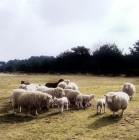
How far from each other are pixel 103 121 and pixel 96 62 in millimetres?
48088

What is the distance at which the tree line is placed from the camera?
176 feet

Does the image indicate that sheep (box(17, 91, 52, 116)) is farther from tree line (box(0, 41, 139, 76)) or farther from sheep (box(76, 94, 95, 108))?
tree line (box(0, 41, 139, 76))

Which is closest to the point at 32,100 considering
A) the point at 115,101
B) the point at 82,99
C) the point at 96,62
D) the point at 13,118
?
the point at 13,118

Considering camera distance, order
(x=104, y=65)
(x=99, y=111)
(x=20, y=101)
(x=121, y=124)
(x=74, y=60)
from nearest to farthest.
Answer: (x=121, y=124) < (x=20, y=101) < (x=99, y=111) < (x=104, y=65) < (x=74, y=60)

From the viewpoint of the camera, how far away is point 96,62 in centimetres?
5794

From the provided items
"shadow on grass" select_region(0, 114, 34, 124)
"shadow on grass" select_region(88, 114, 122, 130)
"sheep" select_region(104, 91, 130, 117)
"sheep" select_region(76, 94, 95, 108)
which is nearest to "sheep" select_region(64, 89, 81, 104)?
"sheep" select_region(76, 94, 95, 108)

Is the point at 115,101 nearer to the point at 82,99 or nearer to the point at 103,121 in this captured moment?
the point at 103,121

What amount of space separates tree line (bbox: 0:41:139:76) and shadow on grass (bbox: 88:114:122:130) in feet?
129

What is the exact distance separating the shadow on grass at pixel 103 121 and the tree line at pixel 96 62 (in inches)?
1551

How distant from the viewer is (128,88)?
16.3 m

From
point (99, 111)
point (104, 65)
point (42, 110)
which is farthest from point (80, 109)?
point (104, 65)

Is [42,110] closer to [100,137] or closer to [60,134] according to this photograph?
[60,134]

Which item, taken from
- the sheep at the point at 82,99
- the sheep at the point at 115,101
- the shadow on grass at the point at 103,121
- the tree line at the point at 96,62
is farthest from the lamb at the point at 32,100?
the tree line at the point at 96,62

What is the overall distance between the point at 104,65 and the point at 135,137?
48134 mm
